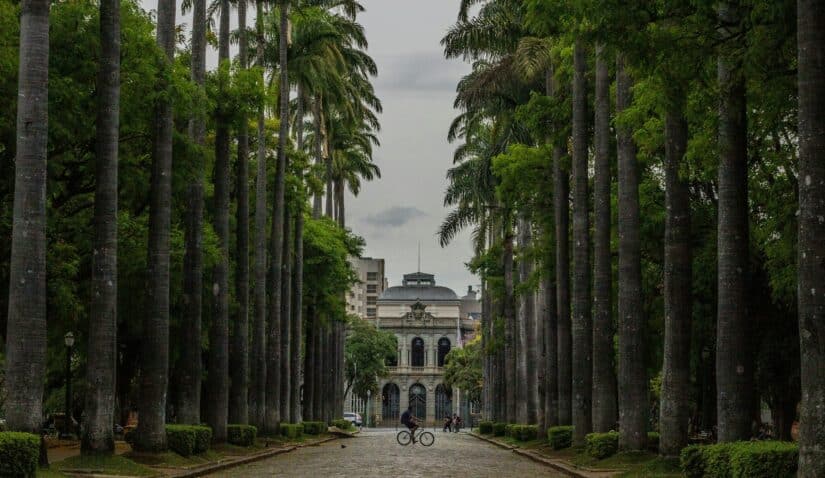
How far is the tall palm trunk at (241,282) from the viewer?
118 ft

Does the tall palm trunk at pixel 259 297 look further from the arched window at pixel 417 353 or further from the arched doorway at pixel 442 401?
the arched window at pixel 417 353

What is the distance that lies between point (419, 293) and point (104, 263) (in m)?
157

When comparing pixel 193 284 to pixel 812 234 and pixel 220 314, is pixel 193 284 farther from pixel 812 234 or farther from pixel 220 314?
pixel 812 234

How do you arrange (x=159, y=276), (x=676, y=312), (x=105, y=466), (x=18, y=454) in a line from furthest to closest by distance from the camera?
(x=159, y=276)
(x=676, y=312)
(x=105, y=466)
(x=18, y=454)

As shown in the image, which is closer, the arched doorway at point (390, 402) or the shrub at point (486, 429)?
the shrub at point (486, 429)

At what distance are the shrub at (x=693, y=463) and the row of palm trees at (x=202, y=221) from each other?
9456 millimetres

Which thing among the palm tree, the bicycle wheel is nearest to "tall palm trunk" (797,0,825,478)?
the palm tree

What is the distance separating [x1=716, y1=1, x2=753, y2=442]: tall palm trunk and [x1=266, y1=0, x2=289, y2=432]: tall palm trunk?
1050 inches

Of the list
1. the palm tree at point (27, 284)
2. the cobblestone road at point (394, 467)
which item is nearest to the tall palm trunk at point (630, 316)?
the cobblestone road at point (394, 467)

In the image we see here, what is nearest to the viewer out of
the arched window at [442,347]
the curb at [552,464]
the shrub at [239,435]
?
the curb at [552,464]

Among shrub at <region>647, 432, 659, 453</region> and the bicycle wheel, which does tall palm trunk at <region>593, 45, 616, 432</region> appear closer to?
shrub at <region>647, 432, 659, 453</region>

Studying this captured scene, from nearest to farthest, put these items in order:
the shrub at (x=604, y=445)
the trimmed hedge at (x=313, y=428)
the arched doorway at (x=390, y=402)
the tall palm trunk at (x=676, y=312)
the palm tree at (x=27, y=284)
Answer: the palm tree at (x=27, y=284) → the tall palm trunk at (x=676, y=312) → the shrub at (x=604, y=445) → the trimmed hedge at (x=313, y=428) → the arched doorway at (x=390, y=402)

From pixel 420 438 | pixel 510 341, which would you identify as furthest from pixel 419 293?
pixel 420 438

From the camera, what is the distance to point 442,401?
16412 centimetres
